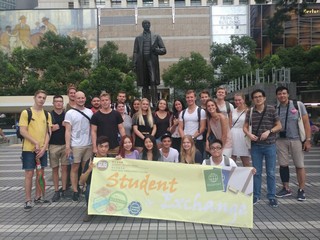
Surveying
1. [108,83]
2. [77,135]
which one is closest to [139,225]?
[77,135]

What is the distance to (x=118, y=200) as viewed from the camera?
576cm

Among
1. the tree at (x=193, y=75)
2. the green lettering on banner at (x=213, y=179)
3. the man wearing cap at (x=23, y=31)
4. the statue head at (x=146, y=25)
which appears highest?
the man wearing cap at (x=23, y=31)

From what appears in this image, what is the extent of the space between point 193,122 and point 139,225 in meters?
2.29

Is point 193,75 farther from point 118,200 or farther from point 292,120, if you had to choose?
point 118,200

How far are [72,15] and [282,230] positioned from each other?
5855cm

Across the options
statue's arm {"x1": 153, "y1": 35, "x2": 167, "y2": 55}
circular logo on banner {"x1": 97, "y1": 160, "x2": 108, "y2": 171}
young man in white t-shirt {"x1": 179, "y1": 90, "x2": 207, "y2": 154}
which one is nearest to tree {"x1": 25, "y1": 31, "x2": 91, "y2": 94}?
statue's arm {"x1": 153, "y1": 35, "x2": 167, "y2": 55}

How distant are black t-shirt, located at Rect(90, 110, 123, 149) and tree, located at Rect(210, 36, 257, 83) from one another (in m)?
33.8

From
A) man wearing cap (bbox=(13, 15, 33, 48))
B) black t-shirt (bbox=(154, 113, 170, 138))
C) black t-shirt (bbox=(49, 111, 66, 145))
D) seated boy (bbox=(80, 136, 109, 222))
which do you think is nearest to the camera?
seated boy (bbox=(80, 136, 109, 222))

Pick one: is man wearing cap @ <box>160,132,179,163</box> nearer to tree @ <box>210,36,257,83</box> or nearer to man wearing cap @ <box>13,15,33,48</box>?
tree @ <box>210,36,257,83</box>

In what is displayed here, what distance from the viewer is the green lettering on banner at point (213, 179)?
18.5 feet

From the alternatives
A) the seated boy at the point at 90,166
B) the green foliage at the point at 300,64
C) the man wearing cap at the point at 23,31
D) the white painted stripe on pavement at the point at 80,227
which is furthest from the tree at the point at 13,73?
the white painted stripe on pavement at the point at 80,227

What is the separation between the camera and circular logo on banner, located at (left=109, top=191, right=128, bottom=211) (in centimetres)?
573

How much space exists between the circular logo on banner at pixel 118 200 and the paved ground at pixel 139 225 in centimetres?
26

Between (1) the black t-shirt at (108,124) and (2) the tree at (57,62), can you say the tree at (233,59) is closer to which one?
(2) the tree at (57,62)
